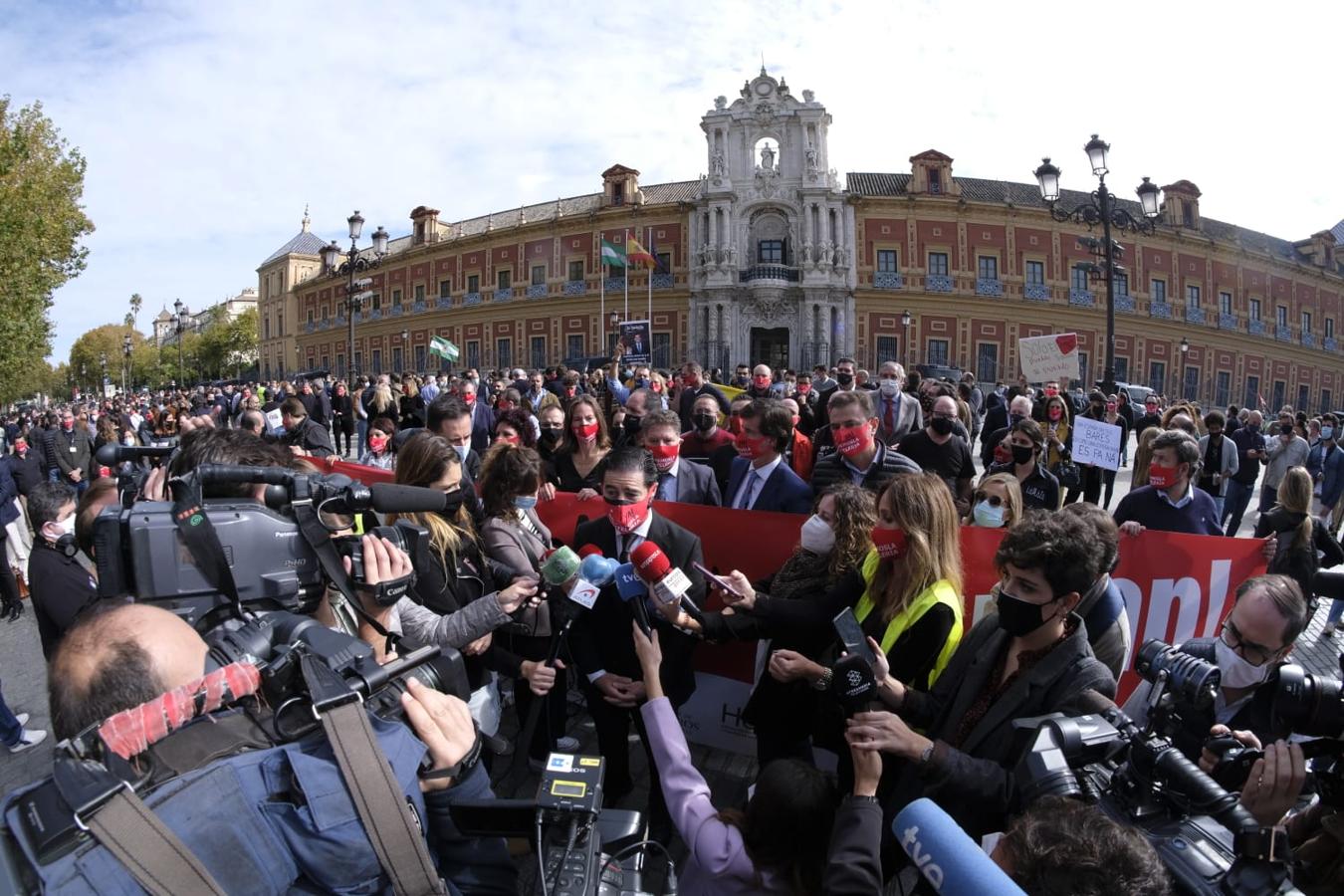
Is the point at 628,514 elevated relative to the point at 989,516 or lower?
elevated

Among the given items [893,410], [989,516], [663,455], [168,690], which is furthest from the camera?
[893,410]

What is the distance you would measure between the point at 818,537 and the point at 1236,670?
1495mm

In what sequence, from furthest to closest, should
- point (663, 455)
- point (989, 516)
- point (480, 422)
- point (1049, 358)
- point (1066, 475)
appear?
1. point (1049, 358)
2. point (480, 422)
3. point (1066, 475)
4. point (663, 455)
5. point (989, 516)

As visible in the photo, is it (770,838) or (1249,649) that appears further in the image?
(1249,649)

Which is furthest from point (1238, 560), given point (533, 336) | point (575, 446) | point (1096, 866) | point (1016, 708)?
point (533, 336)

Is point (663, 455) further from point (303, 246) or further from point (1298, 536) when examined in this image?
point (303, 246)

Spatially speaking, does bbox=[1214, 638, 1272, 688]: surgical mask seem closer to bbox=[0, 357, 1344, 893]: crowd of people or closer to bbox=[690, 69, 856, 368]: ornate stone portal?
bbox=[0, 357, 1344, 893]: crowd of people

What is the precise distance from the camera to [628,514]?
3248 millimetres

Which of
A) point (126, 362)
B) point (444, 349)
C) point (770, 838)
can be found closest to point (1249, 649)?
point (770, 838)

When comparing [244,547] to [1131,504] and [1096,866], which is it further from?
[1131,504]

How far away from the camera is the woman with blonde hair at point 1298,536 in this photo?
185 inches

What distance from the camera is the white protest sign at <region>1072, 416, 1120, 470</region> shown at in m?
6.54

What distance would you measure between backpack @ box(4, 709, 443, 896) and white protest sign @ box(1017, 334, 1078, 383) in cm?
1175

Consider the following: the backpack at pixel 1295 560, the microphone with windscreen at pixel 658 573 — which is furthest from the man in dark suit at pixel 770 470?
the backpack at pixel 1295 560
